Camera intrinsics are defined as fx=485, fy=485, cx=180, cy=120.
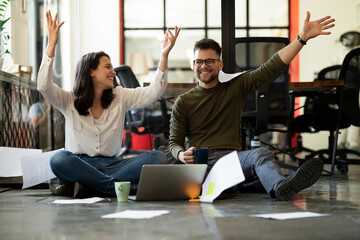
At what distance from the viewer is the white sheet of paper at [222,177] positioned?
191 centimetres

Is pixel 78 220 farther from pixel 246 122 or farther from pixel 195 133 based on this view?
pixel 246 122

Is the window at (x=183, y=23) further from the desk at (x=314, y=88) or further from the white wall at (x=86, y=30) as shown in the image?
the desk at (x=314, y=88)

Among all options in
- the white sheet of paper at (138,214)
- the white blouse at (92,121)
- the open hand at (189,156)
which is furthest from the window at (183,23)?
the white sheet of paper at (138,214)

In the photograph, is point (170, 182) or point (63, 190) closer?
point (170, 182)

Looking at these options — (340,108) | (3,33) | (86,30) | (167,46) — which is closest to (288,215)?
(167,46)

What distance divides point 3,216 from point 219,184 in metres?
0.85

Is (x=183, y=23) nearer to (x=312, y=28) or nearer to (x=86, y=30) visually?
(x=86, y=30)

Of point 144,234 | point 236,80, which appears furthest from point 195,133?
point 144,234

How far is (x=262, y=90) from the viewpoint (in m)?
3.29

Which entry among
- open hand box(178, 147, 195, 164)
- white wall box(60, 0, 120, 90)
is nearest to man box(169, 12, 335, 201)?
open hand box(178, 147, 195, 164)

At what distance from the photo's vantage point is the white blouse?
95.5 inches

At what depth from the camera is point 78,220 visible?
5.38 feet

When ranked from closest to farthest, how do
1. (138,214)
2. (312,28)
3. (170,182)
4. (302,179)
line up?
(138,214)
(302,179)
(170,182)
(312,28)

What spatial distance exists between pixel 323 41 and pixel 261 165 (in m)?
4.77
